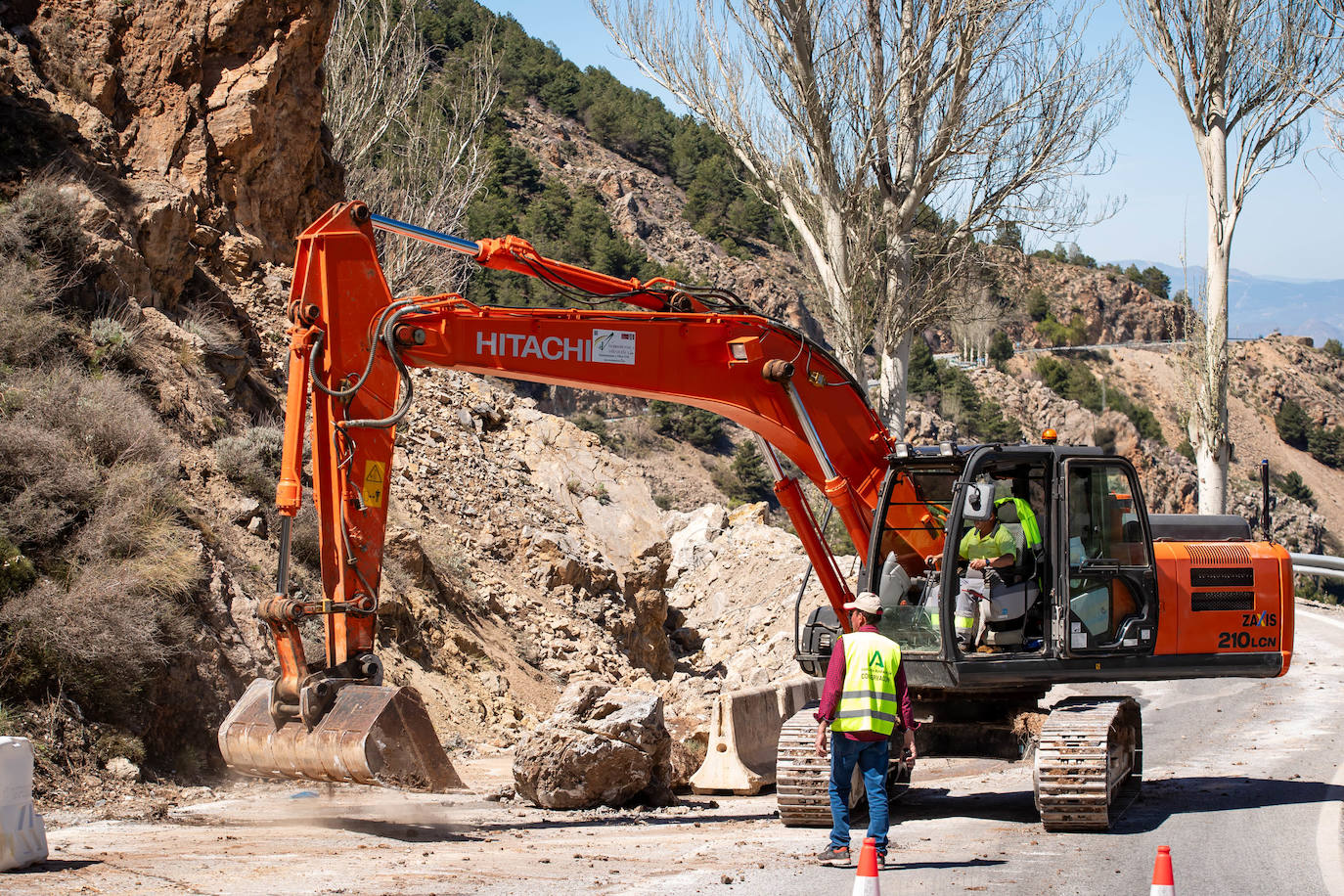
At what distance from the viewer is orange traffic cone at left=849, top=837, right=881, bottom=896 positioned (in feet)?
16.5

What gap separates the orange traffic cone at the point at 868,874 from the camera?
502cm

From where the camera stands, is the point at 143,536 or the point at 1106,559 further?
the point at 143,536

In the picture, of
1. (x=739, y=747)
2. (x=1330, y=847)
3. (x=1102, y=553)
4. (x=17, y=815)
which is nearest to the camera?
A: (x=17, y=815)

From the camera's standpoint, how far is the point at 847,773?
298 inches

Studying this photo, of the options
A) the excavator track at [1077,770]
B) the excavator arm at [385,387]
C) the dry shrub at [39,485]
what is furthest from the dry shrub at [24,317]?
the excavator track at [1077,770]

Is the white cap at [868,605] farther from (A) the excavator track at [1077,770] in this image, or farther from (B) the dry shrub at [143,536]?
(B) the dry shrub at [143,536]

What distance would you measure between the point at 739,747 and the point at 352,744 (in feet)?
14.3

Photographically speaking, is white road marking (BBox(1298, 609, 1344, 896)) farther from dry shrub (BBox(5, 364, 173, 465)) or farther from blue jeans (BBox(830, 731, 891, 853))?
dry shrub (BBox(5, 364, 173, 465))

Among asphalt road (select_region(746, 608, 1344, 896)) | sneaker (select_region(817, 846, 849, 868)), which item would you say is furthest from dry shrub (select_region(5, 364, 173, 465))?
asphalt road (select_region(746, 608, 1344, 896))

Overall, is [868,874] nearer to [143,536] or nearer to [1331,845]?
[1331,845]

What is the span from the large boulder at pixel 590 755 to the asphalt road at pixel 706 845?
0.19 metres

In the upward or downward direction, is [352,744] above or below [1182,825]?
above

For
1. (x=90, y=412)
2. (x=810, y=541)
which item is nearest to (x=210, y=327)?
(x=90, y=412)

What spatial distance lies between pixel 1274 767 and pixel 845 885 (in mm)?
6543
